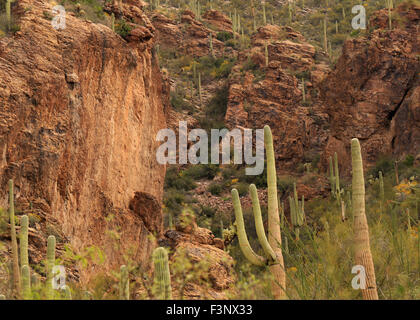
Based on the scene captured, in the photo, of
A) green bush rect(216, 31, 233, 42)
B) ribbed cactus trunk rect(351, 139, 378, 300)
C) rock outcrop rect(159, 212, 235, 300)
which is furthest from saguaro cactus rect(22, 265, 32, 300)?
green bush rect(216, 31, 233, 42)

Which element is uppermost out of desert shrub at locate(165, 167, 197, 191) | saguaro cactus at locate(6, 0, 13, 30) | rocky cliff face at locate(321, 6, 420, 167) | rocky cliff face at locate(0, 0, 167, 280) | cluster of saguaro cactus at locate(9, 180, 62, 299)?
rocky cliff face at locate(321, 6, 420, 167)

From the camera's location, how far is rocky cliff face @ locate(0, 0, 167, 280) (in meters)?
11.2

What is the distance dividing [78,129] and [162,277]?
7.53 meters

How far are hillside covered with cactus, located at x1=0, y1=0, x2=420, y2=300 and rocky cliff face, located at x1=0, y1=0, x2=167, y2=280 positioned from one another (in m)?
0.05

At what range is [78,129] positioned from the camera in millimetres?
12898

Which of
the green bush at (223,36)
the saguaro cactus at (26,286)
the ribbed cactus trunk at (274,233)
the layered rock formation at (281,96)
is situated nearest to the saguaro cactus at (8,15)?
the ribbed cactus trunk at (274,233)

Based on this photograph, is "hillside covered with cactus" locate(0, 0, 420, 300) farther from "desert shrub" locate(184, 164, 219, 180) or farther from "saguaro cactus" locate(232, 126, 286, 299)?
"desert shrub" locate(184, 164, 219, 180)

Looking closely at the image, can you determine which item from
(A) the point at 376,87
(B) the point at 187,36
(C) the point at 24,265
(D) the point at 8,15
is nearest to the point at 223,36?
(B) the point at 187,36

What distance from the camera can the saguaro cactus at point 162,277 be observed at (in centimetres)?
601

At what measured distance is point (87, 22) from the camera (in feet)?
48.0

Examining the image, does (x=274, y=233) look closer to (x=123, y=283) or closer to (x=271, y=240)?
(x=271, y=240)

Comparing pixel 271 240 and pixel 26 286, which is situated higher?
pixel 271 240

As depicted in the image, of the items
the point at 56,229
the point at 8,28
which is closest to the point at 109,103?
the point at 8,28
